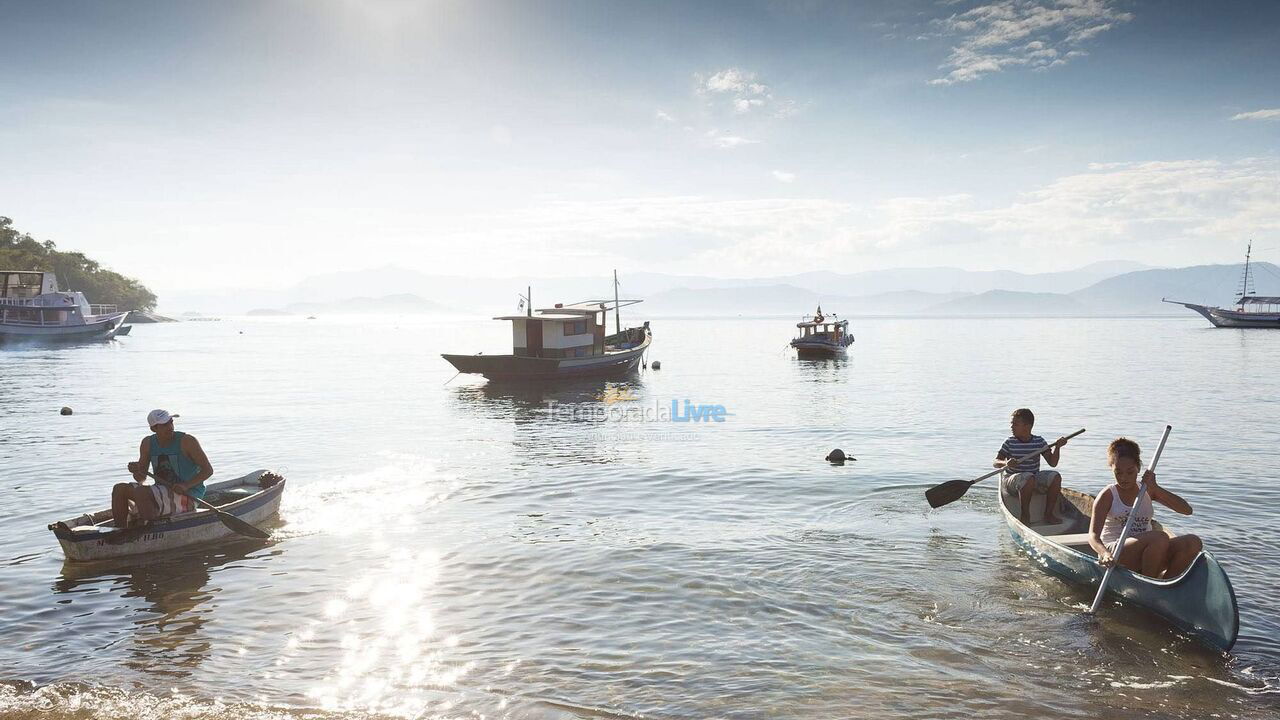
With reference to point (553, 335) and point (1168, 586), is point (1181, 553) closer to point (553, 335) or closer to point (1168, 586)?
point (1168, 586)

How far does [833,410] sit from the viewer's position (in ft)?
109

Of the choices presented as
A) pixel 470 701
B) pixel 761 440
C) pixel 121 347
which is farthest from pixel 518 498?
pixel 121 347

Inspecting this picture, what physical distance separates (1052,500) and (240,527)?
13.6 m

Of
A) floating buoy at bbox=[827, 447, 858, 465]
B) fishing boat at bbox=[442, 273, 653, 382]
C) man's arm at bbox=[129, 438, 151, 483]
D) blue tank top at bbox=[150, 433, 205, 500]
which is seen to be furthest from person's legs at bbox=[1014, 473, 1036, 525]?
fishing boat at bbox=[442, 273, 653, 382]

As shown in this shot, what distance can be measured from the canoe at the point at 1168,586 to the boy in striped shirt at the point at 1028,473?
0.79 meters

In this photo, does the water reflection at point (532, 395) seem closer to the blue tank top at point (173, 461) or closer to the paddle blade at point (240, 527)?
the paddle blade at point (240, 527)

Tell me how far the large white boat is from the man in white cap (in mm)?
92856

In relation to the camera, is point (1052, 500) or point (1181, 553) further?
point (1052, 500)

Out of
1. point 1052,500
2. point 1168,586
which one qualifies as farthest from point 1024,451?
point 1168,586

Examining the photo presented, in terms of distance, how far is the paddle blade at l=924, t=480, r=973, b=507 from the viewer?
14.4 metres

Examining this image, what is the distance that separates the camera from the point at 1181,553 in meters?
8.55

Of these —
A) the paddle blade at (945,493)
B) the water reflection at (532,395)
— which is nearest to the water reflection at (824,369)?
the water reflection at (532,395)

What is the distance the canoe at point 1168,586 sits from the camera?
26.0 ft

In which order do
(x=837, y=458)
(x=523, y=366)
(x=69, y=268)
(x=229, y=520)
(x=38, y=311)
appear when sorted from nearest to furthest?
(x=229, y=520), (x=837, y=458), (x=523, y=366), (x=38, y=311), (x=69, y=268)
